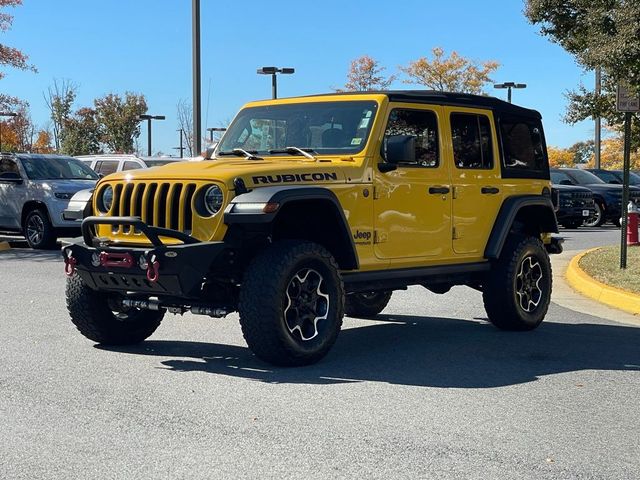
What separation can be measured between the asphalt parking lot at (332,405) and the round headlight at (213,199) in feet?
3.85

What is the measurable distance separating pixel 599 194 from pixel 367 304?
19.0 meters

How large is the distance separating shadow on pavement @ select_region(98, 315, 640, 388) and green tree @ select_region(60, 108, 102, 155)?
47225 millimetres

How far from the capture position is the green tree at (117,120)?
57.2 meters

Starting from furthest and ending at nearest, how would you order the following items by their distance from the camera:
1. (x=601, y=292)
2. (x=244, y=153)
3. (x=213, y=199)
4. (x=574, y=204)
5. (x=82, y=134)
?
(x=82, y=134), (x=574, y=204), (x=601, y=292), (x=244, y=153), (x=213, y=199)

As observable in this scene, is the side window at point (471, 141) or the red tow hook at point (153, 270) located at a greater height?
the side window at point (471, 141)

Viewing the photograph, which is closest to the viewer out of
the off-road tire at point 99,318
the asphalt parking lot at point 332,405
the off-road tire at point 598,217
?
the asphalt parking lot at point 332,405

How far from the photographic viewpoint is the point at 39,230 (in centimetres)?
1836

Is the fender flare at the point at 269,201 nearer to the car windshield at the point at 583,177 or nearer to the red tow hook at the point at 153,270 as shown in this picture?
the red tow hook at the point at 153,270

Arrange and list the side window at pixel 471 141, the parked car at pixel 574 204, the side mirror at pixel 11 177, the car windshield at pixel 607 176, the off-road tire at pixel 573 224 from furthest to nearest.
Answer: the car windshield at pixel 607 176 → the off-road tire at pixel 573 224 → the parked car at pixel 574 204 → the side mirror at pixel 11 177 → the side window at pixel 471 141

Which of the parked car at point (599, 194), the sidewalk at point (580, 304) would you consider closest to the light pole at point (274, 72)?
the parked car at point (599, 194)

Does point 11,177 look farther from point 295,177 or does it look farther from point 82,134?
point 82,134

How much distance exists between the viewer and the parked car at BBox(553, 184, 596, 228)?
83.3ft

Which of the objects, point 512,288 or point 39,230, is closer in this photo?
point 512,288

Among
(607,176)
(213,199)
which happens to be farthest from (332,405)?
(607,176)
